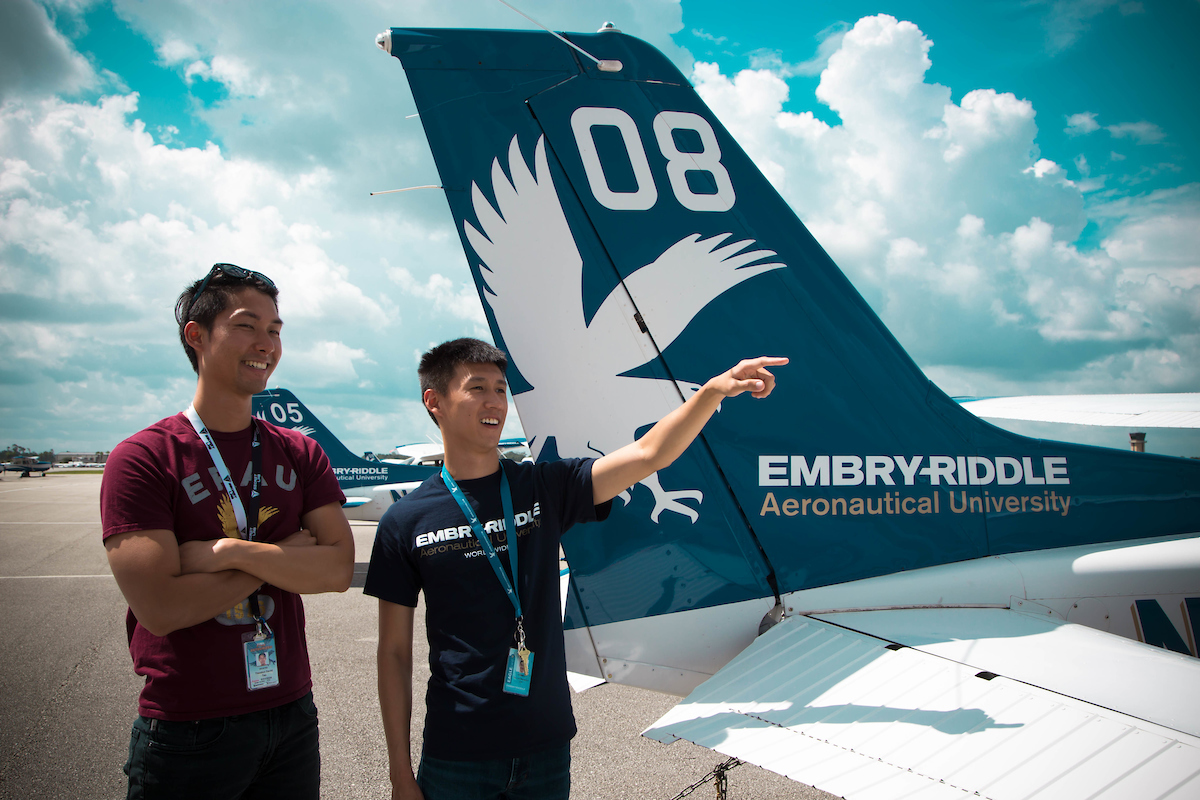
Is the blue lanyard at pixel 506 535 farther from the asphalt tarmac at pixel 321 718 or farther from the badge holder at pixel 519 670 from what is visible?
the asphalt tarmac at pixel 321 718

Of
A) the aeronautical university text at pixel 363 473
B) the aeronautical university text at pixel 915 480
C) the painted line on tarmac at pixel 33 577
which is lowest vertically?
the painted line on tarmac at pixel 33 577

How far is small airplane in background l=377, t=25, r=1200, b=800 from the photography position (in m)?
2.21

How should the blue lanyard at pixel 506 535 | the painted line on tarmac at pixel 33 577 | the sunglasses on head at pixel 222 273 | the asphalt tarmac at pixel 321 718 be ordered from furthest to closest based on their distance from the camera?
the painted line on tarmac at pixel 33 577, the asphalt tarmac at pixel 321 718, the sunglasses on head at pixel 222 273, the blue lanyard at pixel 506 535

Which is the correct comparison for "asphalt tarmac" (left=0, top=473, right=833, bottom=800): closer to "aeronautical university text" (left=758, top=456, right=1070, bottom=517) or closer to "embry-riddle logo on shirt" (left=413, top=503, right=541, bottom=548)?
"aeronautical university text" (left=758, top=456, right=1070, bottom=517)

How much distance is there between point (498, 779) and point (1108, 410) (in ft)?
18.3

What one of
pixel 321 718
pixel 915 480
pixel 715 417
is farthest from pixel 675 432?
pixel 321 718

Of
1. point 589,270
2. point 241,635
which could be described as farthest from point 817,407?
point 241,635

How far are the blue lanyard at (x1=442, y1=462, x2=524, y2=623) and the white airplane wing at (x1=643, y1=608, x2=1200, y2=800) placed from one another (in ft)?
1.77

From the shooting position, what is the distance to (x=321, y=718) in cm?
454

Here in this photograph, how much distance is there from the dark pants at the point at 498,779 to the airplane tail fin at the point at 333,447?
15658mm

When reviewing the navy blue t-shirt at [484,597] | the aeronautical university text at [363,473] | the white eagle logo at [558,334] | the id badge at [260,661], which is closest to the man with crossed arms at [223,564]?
the id badge at [260,661]

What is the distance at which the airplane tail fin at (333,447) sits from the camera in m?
16.5

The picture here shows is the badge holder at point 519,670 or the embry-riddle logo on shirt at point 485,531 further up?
the embry-riddle logo on shirt at point 485,531

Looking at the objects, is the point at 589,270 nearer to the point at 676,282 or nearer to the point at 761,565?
the point at 676,282
